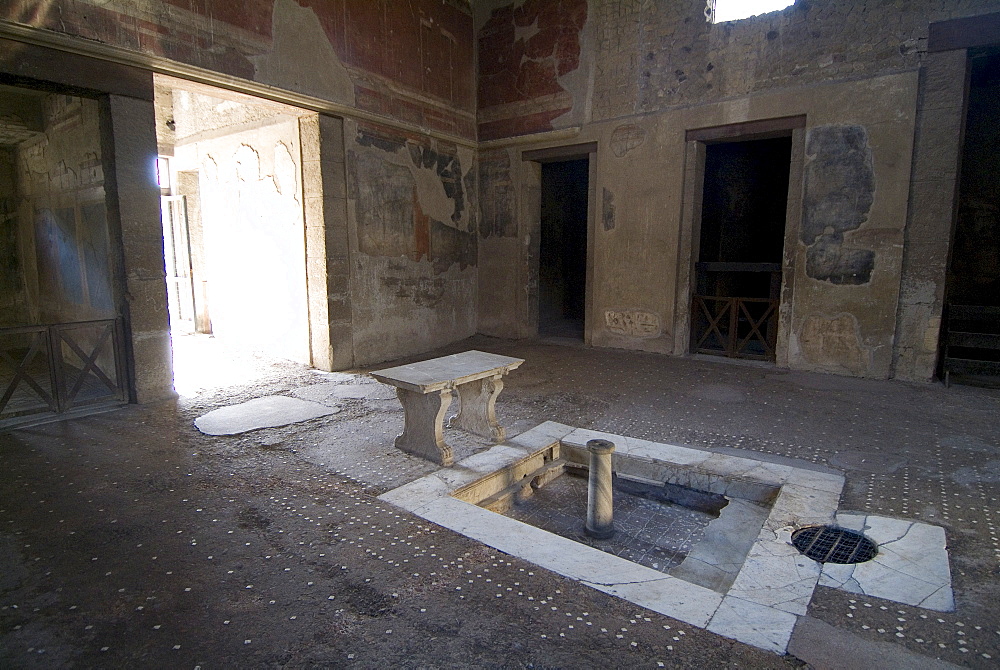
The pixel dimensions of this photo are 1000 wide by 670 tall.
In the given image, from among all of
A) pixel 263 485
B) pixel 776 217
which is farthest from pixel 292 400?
pixel 776 217

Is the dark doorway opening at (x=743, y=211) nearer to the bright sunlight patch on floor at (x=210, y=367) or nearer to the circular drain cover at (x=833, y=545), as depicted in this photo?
the circular drain cover at (x=833, y=545)

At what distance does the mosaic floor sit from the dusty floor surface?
68cm

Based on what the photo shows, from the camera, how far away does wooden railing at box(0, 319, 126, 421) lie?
4.62 m

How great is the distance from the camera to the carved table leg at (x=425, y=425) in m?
4.04

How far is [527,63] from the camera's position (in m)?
8.41

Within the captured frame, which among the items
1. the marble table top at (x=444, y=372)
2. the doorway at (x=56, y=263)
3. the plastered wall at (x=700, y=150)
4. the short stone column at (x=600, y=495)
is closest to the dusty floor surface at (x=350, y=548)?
the doorway at (x=56, y=263)

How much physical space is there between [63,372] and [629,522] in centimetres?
513

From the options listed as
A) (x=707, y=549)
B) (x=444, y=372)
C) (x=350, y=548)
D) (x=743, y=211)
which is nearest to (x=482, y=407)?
(x=444, y=372)

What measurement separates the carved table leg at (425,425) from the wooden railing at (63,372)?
9.94 ft

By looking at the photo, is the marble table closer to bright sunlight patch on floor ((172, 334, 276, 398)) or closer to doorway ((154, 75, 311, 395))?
bright sunlight patch on floor ((172, 334, 276, 398))

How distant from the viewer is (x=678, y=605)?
2.43m

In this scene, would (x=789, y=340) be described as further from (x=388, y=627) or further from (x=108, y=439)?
(x=108, y=439)

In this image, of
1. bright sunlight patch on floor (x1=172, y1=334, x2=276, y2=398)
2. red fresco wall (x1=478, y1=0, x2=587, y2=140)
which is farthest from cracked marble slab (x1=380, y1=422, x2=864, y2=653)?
red fresco wall (x1=478, y1=0, x2=587, y2=140)

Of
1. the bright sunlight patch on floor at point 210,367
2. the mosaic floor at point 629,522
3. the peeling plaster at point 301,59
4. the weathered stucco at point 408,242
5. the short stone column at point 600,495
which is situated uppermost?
the peeling plaster at point 301,59
